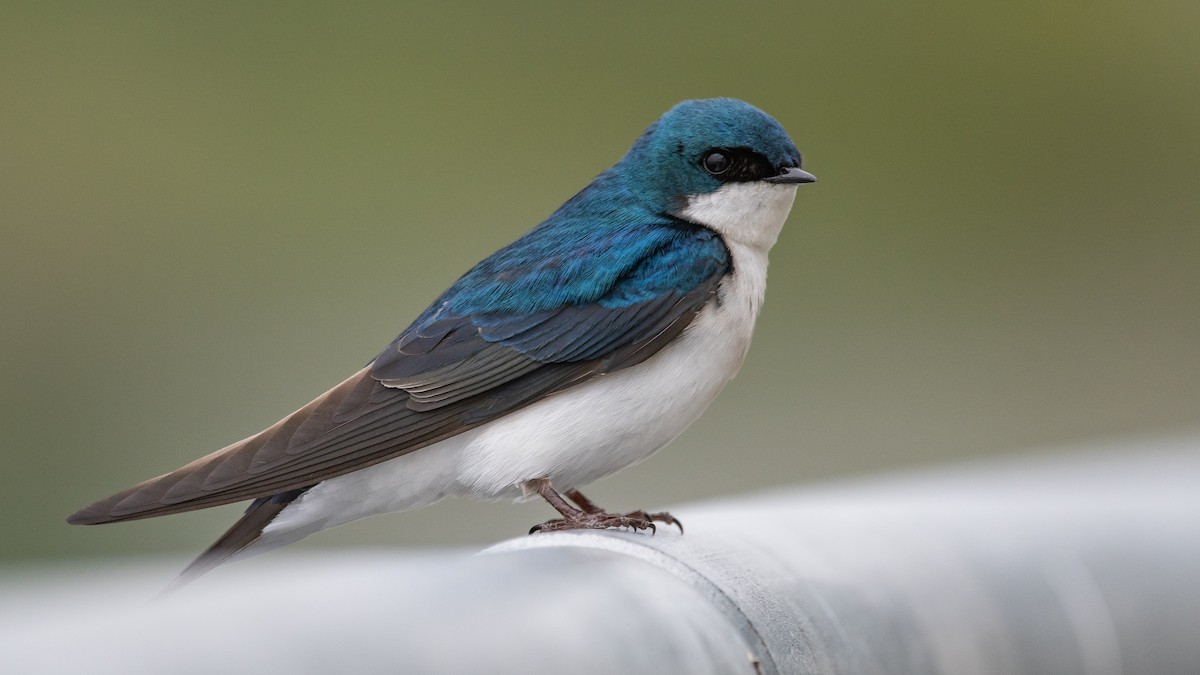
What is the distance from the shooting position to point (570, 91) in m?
3.75

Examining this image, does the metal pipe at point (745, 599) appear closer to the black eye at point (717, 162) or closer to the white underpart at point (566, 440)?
the white underpart at point (566, 440)

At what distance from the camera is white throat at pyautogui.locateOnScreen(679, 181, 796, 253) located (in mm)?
1789

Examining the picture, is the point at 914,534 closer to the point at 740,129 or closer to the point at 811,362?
the point at 740,129

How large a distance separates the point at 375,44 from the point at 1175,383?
2.09 metres

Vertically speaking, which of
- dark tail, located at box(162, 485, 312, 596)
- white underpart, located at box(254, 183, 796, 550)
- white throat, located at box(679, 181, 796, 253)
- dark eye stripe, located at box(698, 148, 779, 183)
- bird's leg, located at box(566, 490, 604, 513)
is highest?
dark eye stripe, located at box(698, 148, 779, 183)

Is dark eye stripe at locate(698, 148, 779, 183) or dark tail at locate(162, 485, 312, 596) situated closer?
dark tail at locate(162, 485, 312, 596)

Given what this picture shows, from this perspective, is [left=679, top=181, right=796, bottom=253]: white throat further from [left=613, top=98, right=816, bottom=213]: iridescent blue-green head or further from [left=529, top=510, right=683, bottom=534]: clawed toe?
[left=529, top=510, right=683, bottom=534]: clawed toe

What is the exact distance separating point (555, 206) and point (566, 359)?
77.3 inches

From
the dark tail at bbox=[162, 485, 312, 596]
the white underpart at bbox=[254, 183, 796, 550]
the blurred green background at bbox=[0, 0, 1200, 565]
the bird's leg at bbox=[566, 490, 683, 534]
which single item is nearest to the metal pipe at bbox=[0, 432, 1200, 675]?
the bird's leg at bbox=[566, 490, 683, 534]

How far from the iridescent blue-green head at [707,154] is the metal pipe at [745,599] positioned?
16.5 inches

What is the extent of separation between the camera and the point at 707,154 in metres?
1.81

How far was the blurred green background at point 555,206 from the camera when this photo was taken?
3.22 meters

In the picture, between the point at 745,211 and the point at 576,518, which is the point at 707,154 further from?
the point at 576,518

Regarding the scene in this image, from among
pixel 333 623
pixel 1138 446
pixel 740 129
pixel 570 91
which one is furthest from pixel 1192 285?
pixel 333 623
